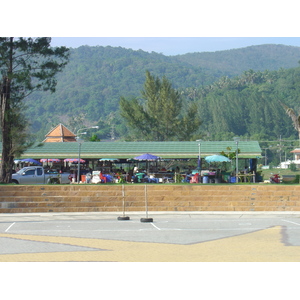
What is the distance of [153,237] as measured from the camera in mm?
16672

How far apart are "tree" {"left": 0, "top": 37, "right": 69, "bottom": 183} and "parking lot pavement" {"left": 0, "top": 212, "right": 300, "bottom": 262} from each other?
7056 mm

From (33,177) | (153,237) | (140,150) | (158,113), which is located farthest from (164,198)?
(158,113)

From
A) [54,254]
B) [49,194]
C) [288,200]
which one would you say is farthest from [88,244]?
[288,200]

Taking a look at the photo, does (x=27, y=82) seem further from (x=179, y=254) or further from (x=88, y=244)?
(x=179, y=254)

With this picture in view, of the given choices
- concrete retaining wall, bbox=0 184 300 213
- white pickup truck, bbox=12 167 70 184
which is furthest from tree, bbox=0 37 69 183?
concrete retaining wall, bbox=0 184 300 213

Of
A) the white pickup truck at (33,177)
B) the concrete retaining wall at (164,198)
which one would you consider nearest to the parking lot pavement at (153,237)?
the concrete retaining wall at (164,198)

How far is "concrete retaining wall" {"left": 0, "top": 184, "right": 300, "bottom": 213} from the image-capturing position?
24922 millimetres

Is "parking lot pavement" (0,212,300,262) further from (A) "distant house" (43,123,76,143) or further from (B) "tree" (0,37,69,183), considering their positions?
(A) "distant house" (43,123,76,143)

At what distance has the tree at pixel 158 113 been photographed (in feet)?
245

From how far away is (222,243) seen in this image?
1520 centimetres

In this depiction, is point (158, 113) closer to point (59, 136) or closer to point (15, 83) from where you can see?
point (59, 136)

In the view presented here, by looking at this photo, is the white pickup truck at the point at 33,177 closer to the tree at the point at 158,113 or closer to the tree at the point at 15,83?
the tree at the point at 15,83

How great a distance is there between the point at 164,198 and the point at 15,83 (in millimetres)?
11627

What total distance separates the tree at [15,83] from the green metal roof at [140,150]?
12.1 meters
